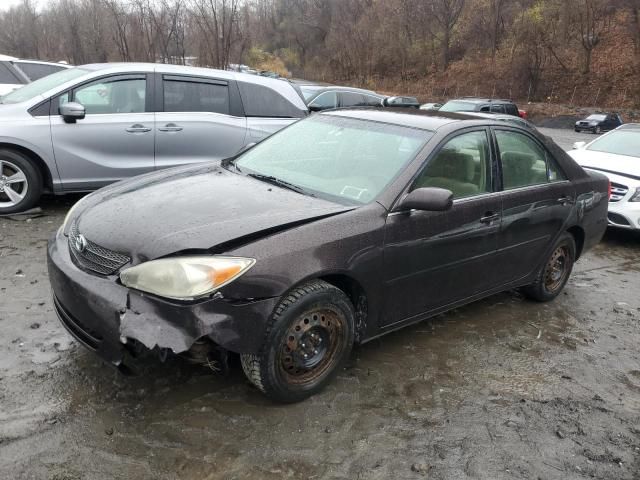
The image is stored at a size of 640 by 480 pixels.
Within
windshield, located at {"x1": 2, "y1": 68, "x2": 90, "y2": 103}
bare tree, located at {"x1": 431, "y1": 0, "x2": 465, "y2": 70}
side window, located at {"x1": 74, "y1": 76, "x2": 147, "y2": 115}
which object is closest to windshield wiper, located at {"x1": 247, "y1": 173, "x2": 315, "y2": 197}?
side window, located at {"x1": 74, "y1": 76, "x2": 147, "y2": 115}

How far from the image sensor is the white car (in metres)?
7.16

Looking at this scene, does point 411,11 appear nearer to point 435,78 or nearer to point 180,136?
point 435,78

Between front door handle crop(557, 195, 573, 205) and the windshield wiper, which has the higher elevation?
the windshield wiper

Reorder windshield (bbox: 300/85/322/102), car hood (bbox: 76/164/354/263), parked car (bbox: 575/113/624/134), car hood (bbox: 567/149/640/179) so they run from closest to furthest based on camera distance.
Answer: car hood (bbox: 76/164/354/263) < car hood (bbox: 567/149/640/179) < windshield (bbox: 300/85/322/102) < parked car (bbox: 575/113/624/134)

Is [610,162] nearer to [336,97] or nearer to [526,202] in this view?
[526,202]

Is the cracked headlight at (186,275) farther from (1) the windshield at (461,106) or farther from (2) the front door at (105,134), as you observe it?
(1) the windshield at (461,106)

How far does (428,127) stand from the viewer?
12.5 feet

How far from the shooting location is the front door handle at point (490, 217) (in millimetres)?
3878

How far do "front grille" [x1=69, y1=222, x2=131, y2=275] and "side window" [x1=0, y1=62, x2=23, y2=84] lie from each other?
368 inches

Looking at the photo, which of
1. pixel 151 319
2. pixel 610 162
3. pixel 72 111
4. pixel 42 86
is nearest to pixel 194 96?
pixel 72 111

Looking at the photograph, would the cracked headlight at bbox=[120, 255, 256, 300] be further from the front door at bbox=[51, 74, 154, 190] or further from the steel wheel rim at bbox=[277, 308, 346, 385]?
the front door at bbox=[51, 74, 154, 190]

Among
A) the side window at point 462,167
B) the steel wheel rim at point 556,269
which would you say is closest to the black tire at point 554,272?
the steel wheel rim at point 556,269

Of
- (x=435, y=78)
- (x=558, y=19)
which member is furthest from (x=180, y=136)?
(x=435, y=78)

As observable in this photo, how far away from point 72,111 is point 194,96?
154 centimetres
